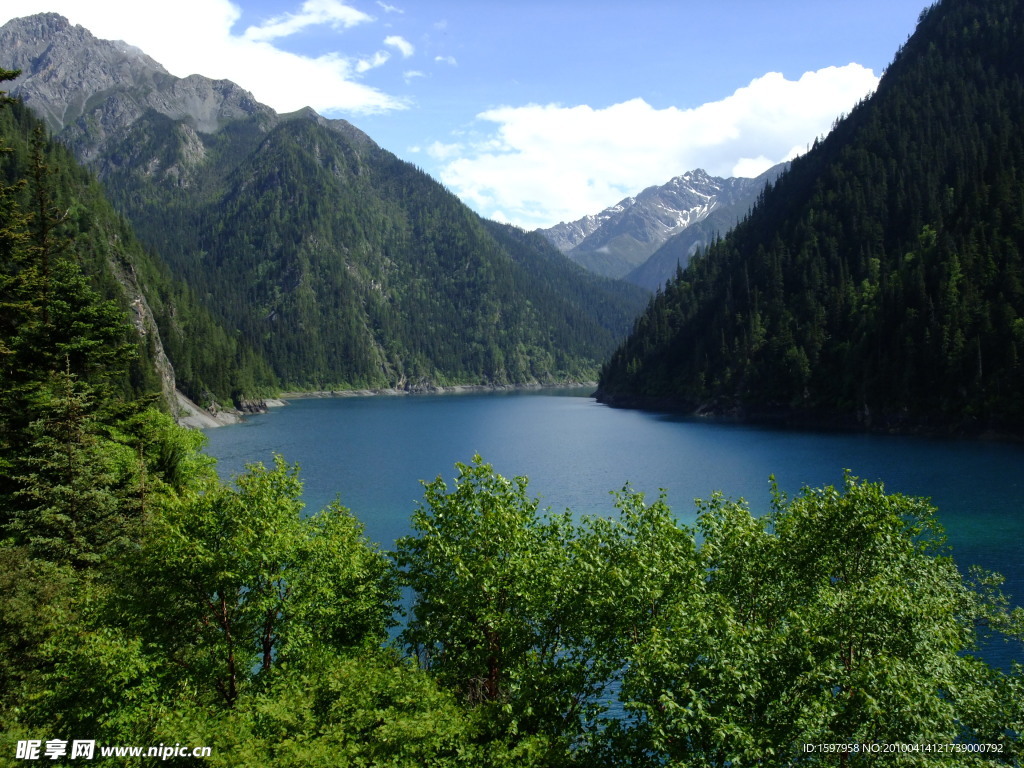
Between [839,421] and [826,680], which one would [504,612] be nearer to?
[826,680]

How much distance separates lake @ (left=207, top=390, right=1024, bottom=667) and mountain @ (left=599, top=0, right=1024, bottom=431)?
45.5 feet

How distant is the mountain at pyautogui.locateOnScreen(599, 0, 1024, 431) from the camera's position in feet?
350

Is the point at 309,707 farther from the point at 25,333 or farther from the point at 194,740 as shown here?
the point at 25,333

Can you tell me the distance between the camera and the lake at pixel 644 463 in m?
54.9

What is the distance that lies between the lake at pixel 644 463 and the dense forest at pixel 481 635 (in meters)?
8.42

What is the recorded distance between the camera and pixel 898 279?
129 metres

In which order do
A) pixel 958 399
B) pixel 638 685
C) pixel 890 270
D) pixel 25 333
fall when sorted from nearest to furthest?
pixel 638 685 < pixel 25 333 < pixel 958 399 < pixel 890 270

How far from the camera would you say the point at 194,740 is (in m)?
15.0

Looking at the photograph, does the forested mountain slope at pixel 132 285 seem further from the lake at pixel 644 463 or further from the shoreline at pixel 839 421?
the shoreline at pixel 839 421

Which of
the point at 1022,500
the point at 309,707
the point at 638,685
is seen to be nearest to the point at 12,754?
the point at 309,707

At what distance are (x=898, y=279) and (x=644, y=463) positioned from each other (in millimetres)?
80595

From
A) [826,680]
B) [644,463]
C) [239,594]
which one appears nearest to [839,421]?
[644,463]

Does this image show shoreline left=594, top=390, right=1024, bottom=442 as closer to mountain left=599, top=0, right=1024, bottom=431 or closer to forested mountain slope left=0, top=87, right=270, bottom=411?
mountain left=599, top=0, right=1024, bottom=431

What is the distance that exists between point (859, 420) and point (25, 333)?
407 feet
